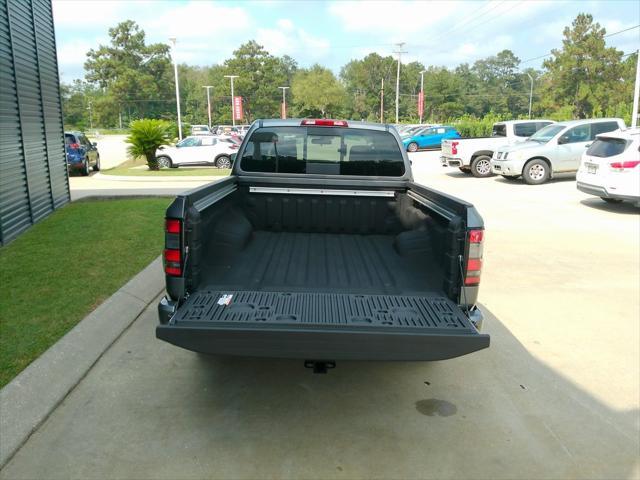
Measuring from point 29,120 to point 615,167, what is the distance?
37.5 feet

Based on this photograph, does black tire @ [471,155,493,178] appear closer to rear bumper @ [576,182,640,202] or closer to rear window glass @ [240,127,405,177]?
rear bumper @ [576,182,640,202]

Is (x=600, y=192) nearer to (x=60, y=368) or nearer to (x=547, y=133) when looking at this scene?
(x=547, y=133)

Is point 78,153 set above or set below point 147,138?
below

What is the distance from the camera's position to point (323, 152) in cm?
540

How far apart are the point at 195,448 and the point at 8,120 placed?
23.7 ft

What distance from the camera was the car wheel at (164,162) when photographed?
2320cm

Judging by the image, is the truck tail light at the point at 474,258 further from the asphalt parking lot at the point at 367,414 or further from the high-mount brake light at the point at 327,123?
the high-mount brake light at the point at 327,123

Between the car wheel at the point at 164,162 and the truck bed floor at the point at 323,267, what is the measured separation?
1921cm

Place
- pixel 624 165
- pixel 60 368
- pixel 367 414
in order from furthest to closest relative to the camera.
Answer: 1. pixel 624 165
2. pixel 60 368
3. pixel 367 414

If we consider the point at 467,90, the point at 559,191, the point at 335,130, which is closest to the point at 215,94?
the point at 467,90

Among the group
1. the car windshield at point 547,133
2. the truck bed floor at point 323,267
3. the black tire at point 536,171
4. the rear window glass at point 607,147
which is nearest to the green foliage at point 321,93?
the car windshield at point 547,133

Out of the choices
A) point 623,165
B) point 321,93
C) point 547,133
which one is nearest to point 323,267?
point 623,165

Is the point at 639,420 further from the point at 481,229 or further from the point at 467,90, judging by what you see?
the point at 467,90

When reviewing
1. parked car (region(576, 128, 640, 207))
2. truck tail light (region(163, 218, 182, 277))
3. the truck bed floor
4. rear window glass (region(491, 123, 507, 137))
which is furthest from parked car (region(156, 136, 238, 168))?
truck tail light (region(163, 218, 182, 277))
